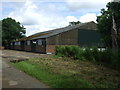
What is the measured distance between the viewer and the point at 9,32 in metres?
51.9

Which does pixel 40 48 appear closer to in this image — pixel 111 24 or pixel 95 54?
pixel 111 24

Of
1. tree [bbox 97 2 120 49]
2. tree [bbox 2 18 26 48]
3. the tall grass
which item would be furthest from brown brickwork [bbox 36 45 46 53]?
tree [bbox 2 18 26 48]


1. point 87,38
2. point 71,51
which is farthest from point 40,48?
point 71,51

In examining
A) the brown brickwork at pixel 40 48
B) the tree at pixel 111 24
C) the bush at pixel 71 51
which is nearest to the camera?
the tree at pixel 111 24

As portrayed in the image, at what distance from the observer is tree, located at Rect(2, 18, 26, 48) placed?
169ft

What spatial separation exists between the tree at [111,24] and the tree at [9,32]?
120 ft

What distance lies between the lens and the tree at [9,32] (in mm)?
51375

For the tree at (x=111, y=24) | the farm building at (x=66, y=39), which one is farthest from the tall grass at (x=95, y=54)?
the farm building at (x=66, y=39)

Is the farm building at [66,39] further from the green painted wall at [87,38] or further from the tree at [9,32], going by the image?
the tree at [9,32]

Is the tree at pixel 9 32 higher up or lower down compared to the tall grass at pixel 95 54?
higher up

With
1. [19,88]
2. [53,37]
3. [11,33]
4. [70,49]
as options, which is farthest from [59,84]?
[11,33]

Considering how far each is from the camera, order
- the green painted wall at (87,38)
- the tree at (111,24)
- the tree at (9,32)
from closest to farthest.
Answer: the tree at (111,24) < the green painted wall at (87,38) < the tree at (9,32)

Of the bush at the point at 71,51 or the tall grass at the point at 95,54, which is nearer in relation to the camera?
the tall grass at the point at 95,54

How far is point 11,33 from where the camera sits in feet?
171
